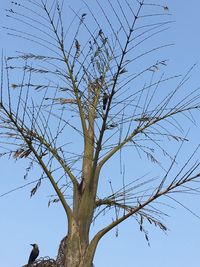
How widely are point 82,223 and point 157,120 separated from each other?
53.8 inches

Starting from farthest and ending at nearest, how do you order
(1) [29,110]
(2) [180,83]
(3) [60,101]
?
(3) [60,101] < (2) [180,83] < (1) [29,110]

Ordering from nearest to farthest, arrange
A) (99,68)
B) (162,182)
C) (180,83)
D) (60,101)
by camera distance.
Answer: (162,182) < (180,83) < (99,68) < (60,101)

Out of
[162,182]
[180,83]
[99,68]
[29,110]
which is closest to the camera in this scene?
[162,182]

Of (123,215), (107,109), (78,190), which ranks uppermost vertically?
(107,109)

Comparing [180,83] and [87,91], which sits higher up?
[87,91]

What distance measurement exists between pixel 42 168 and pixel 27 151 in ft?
2.27

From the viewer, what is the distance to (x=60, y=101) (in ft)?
19.0

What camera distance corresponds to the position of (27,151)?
4879 millimetres

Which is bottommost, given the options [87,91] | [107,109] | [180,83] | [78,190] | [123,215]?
[123,215]

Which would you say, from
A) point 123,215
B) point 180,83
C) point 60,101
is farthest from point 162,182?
point 60,101

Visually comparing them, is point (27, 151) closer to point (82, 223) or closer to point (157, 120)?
point (82, 223)

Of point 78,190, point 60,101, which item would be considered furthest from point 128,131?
point 60,101

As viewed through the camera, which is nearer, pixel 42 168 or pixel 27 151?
pixel 42 168

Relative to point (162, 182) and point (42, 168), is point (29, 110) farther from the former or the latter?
point (162, 182)
